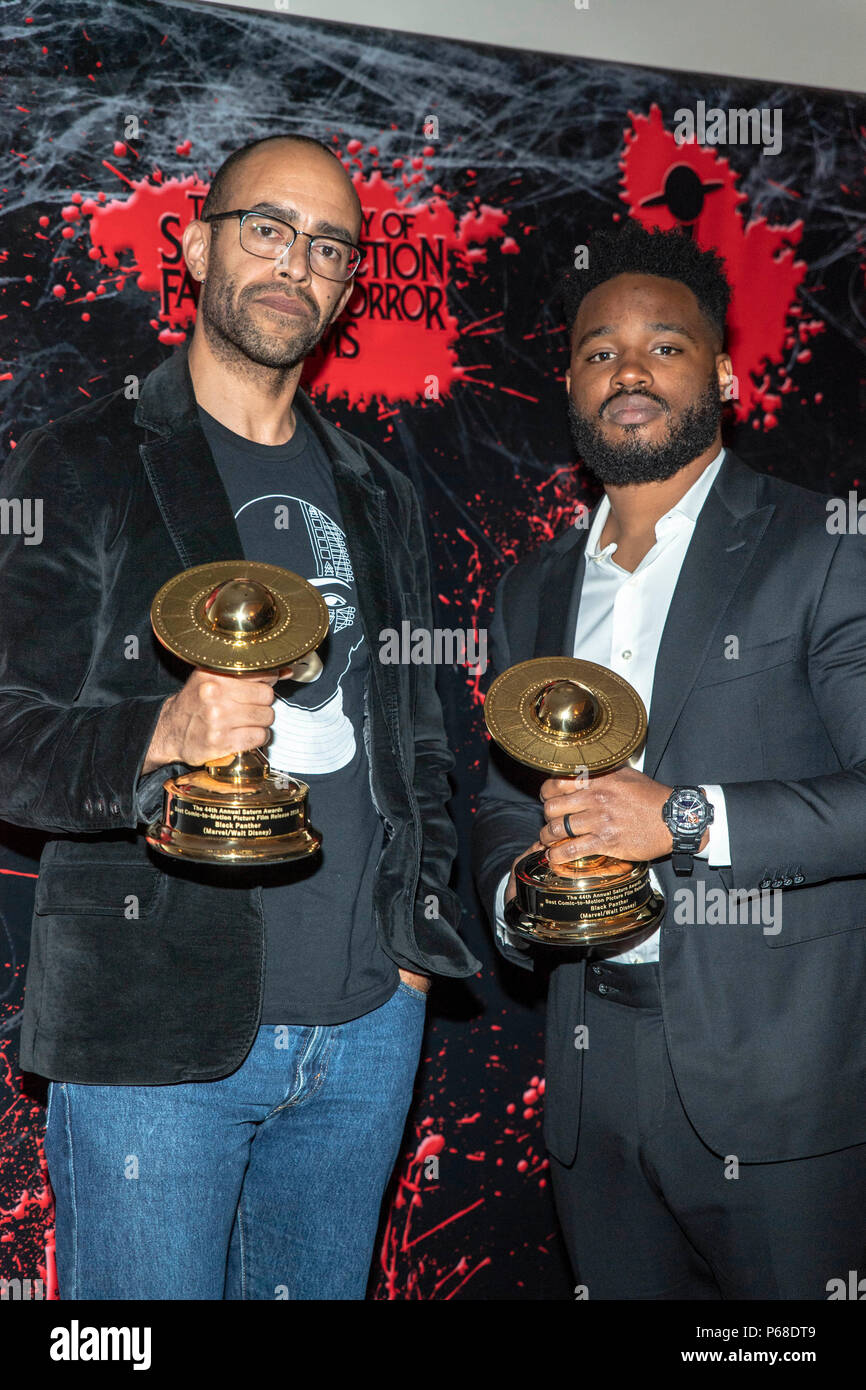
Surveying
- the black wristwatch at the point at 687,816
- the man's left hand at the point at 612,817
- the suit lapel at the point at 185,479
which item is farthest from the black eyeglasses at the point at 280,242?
the black wristwatch at the point at 687,816

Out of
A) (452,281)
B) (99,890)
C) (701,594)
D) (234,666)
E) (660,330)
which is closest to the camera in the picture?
(234,666)

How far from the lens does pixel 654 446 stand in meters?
2.87

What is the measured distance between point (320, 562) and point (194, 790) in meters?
0.61

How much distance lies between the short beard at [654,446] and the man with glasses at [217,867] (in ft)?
1.69

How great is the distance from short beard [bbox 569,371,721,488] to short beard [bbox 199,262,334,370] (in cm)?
69

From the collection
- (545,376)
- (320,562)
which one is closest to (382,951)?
(320,562)

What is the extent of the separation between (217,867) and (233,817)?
0.29 metres

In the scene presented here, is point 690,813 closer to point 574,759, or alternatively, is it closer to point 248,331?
point 574,759

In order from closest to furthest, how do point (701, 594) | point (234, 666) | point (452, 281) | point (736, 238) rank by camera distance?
point (234, 666), point (701, 594), point (452, 281), point (736, 238)

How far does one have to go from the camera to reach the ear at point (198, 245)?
A: 2.71 metres

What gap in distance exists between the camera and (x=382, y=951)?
2576 millimetres

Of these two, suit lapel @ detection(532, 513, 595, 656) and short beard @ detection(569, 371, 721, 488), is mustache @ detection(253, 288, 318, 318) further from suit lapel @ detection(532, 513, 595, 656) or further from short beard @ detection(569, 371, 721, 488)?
suit lapel @ detection(532, 513, 595, 656)

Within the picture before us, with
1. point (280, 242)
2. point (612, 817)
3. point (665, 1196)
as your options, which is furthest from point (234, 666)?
point (665, 1196)

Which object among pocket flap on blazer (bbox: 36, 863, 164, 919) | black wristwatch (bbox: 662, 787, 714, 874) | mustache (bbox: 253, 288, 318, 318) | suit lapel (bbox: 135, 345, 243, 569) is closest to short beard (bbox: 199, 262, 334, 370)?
mustache (bbox: 253, 288, 318, 318)
